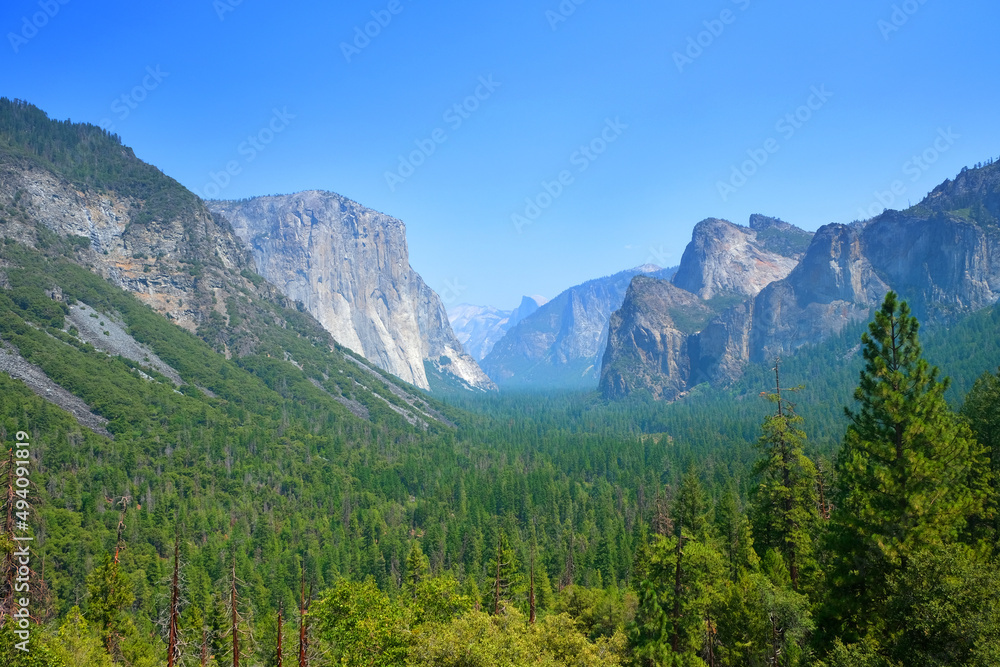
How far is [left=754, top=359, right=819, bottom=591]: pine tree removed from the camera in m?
34.0

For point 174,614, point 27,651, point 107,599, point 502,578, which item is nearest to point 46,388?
point 107,599

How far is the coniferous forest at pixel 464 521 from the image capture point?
20719 millimetres

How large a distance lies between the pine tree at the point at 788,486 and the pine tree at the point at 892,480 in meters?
11.2

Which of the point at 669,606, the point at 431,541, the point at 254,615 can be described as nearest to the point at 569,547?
the point at 431,541

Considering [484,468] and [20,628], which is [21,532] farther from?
[484,468]

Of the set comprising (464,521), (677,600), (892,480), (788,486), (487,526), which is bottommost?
(464,521)

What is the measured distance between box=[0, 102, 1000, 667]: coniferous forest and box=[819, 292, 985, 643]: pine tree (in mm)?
97

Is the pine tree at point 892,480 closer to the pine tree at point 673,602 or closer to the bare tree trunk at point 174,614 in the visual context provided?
the pine tree at point 673,602

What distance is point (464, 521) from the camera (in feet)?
349

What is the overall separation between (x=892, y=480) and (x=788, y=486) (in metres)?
15.6

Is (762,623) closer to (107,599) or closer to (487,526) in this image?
(107,599)

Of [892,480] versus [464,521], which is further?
[464,521]

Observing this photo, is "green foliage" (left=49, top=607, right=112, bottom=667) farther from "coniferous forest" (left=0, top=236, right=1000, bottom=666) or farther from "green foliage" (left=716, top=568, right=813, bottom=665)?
"green foliage" (left=716, top=568, right=813, bottom=665)

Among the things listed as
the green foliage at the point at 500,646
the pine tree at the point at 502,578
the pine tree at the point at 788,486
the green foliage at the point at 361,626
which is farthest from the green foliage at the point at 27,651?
the pine tree at the point at 788,486
